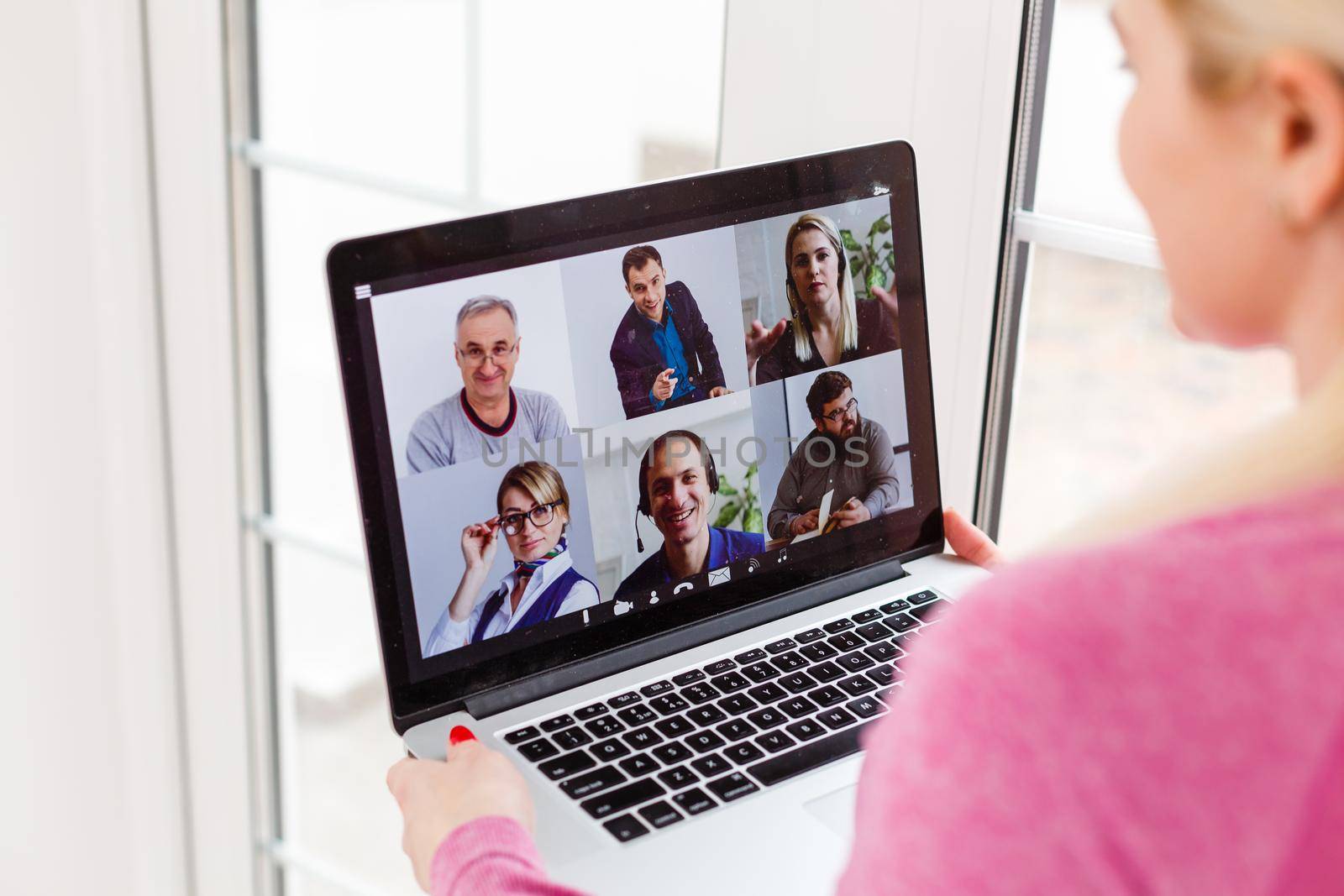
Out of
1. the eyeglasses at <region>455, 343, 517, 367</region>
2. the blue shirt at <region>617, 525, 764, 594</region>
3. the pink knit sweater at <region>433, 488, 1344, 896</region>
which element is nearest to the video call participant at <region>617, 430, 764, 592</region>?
the blue shirt at <region>617, 525, 764, 594</region>

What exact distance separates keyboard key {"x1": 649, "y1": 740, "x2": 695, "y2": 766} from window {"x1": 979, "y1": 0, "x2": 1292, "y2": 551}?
384 mm

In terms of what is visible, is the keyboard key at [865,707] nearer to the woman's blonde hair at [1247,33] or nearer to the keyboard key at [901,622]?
the keyboard key at [901,622]

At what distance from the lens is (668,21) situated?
1047 millimetres

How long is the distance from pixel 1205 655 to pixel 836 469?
0.45 metres

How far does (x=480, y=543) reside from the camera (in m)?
0.70

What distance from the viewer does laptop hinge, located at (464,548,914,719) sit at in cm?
72

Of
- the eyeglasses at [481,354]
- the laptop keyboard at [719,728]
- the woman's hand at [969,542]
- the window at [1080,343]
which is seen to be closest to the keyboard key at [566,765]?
the laptop keyboard at [719,728]

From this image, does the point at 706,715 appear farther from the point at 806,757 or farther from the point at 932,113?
the point at 932,113

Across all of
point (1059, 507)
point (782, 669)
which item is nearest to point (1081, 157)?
point (782, 669)

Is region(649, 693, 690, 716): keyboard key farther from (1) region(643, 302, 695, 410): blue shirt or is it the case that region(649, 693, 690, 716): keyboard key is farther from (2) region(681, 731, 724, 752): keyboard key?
(1) region(643, 302, 695, 410): blue shirt

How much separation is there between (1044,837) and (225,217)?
42.3 inches

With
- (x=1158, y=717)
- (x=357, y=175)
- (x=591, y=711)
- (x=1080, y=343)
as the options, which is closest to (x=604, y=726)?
(x=591, y=711)

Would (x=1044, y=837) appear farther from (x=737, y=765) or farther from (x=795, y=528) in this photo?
(x=795, y=528)

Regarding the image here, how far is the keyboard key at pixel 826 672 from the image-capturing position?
752 mm
